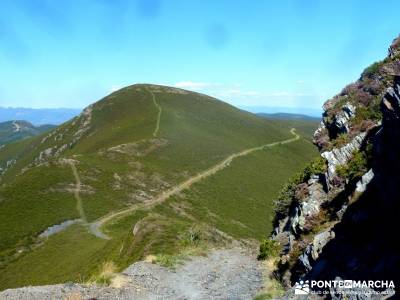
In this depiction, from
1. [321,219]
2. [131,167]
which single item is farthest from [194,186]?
[321,219]

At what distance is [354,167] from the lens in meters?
29.6

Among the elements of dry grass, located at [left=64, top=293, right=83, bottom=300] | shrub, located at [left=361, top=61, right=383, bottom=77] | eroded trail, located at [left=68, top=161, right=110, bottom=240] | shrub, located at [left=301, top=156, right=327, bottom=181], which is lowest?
eroded trail, located at [left=68, top=161, right=110, bottom=240]

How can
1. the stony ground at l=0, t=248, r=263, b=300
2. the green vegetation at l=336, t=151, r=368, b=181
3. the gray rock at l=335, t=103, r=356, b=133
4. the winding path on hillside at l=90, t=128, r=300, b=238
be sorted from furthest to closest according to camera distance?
Result: the winding path on hillside at l=90, t=128, r=300, b=238, the gray rock at l=335, t=103, r=356, b=133, the green vegetation at l=336, t=151, r=368, b=181, the stony ground at l=0, t=248, r=263, b=300

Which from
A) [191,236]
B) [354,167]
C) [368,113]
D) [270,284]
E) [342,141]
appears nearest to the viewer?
[270,284]

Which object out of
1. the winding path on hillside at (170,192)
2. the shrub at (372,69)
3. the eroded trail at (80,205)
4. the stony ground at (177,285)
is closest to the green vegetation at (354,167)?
the stony ground at (177,285)

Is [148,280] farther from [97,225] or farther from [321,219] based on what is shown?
[97,225]

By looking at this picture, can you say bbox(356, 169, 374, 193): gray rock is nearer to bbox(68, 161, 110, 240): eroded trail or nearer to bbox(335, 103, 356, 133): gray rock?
bbox(335, 103, 356, 133): gray rock

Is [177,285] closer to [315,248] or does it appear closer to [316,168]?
[315,248]

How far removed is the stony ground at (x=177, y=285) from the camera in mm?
22188

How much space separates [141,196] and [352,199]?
249ft

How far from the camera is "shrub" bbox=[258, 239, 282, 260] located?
32.2m

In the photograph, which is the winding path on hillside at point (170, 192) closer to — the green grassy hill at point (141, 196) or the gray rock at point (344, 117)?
the green grassy hill at point (141, 196)

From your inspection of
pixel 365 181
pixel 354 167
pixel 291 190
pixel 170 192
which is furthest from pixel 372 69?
pixel 170 192

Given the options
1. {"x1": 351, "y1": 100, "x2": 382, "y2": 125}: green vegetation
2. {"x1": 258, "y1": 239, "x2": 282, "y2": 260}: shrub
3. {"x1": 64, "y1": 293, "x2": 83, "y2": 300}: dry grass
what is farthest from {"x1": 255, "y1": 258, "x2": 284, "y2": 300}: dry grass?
{"x1": 351, "y1": 100, "x2": 382, "y2": 125}: green vegetation
